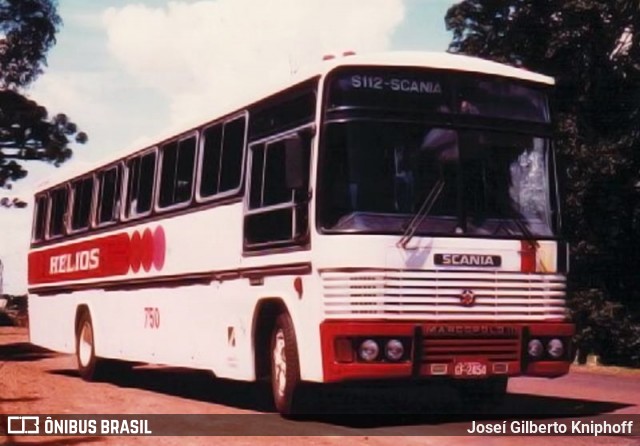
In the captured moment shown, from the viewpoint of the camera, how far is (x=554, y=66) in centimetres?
2777

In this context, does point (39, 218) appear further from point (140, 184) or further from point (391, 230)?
point (391, 230)

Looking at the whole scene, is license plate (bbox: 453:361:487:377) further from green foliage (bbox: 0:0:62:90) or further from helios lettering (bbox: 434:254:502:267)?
green foliage (bbox: 0:0:62:90)

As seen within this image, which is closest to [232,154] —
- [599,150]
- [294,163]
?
[294,163]

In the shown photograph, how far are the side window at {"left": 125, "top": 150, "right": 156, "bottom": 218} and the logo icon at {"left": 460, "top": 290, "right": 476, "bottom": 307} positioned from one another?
5.95 meters

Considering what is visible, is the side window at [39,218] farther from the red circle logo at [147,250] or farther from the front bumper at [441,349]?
the front bumper at [441,349]

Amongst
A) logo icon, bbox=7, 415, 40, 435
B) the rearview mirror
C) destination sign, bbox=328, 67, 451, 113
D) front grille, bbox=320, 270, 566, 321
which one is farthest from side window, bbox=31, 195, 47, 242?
front grille, bbox=320, 270, 566, 321

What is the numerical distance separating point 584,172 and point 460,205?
15927 millimetres

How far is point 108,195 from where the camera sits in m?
17.2

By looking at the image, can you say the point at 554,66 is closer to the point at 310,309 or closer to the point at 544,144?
the point at 544,144

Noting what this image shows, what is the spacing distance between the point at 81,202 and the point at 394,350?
9.72m

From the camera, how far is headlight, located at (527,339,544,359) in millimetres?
10922

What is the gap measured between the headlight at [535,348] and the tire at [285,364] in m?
2.31

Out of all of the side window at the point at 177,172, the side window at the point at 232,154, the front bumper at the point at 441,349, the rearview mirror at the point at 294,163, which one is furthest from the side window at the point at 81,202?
the front bumper at the point at 441,349

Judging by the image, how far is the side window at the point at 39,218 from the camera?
20.6m
